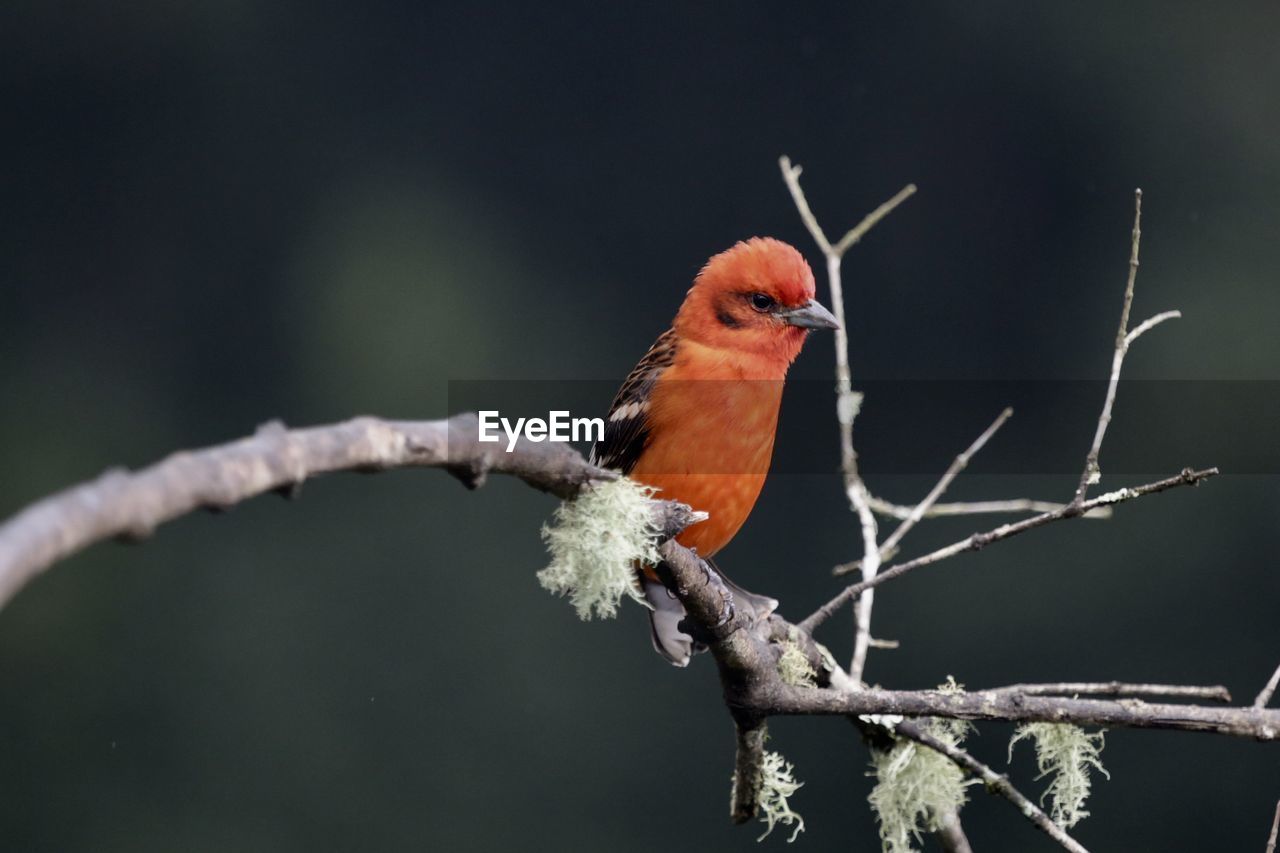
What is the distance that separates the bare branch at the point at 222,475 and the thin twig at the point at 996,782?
2.60 feet

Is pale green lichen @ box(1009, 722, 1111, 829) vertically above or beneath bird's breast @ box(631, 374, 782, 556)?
beneath

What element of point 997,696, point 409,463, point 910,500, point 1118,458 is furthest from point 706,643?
point 1118,458

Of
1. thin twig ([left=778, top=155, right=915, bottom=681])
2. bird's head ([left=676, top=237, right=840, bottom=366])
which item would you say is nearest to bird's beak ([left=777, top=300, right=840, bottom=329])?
bird's head ([left=676, top=237, right=840, bottom=366])

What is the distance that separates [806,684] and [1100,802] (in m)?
4.77

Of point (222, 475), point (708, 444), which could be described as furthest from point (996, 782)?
point (222, 475)

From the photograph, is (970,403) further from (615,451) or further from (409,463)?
(409,463)

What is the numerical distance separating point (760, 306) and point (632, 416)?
274mm

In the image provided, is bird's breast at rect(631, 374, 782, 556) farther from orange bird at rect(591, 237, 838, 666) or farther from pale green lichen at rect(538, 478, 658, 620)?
pale green lichen at rect(538, 478, 658, 620)

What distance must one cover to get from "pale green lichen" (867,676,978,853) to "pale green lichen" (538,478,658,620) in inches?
23.9

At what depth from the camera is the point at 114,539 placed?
961 millimetres

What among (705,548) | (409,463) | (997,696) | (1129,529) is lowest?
(997,696)

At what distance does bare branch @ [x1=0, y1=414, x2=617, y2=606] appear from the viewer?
89 centimetres

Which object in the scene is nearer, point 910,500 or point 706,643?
point 706,643

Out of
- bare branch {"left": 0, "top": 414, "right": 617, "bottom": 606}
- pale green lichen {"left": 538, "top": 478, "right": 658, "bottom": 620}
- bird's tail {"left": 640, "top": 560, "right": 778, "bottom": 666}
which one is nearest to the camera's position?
bare branch {"left": 0, "top": 414, "right": 617, "bottom": 606}
